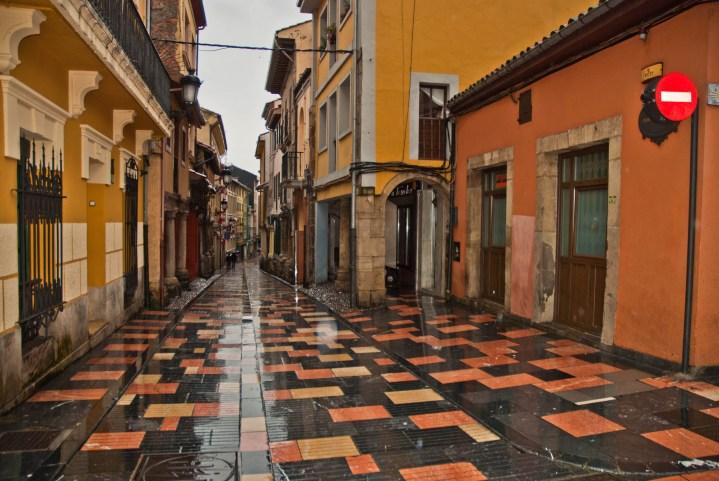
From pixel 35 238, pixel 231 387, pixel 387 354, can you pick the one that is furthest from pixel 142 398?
pixel 387 354

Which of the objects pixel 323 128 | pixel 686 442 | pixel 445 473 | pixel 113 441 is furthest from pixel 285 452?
pixel 323 128

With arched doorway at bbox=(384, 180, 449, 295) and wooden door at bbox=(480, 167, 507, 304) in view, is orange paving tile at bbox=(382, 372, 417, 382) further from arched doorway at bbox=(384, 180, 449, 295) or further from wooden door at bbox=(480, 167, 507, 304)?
arched doorway at bbox=(384, 180, 449, 295)

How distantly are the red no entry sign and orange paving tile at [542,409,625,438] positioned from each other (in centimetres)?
314

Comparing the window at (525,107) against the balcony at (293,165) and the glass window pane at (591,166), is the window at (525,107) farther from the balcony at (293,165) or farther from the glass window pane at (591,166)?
the balcony at (293,165)

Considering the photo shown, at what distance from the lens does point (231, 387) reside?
20.6 feet

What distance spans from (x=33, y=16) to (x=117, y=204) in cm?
572

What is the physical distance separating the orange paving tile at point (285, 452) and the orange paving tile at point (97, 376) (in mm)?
2886

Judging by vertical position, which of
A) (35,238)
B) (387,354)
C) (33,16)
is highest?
(33,16)

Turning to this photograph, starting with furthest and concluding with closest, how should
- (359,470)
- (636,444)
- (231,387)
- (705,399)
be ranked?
(231,387) → (705,399) → (636,444) → (359,470)

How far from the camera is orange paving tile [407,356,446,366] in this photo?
23.9ft

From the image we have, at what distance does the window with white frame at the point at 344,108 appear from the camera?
14875mm

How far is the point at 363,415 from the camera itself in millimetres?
5301

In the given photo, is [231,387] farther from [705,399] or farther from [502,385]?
[705,399]

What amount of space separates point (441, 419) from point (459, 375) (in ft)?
4.91
